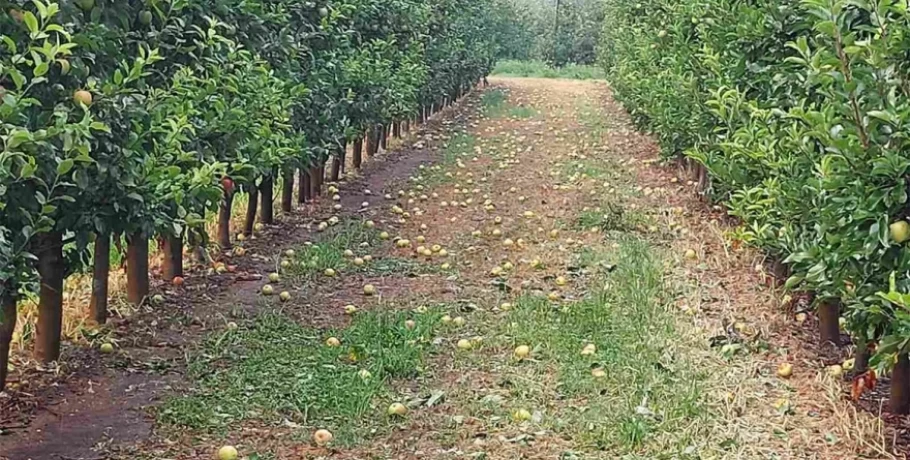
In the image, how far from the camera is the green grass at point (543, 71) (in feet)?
135

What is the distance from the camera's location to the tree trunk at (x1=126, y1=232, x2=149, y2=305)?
6.26m

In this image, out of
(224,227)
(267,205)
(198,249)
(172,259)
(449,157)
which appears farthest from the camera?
(449,157)

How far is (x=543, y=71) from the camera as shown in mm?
42156

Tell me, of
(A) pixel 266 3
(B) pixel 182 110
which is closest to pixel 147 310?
(B) pixel 182 110

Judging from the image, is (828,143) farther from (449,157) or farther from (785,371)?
(449,157)

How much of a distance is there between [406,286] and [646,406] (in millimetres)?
2959

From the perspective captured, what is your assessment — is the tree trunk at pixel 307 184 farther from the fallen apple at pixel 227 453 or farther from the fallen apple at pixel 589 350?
the fallen apple at pixel 227 453

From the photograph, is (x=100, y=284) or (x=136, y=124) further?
(x=100, y=284)

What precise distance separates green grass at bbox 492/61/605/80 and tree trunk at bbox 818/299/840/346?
3443 cm

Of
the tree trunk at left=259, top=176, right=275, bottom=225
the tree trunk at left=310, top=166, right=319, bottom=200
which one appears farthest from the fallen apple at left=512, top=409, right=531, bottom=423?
the tree trunk at left=310, top=166, right=319, bottom=200

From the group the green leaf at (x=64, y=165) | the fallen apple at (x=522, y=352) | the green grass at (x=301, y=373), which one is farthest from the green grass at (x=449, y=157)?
the green leaf at (x=64, y=165)

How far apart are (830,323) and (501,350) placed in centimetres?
186

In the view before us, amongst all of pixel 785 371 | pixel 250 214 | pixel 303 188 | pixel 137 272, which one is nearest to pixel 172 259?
pixel 137 272

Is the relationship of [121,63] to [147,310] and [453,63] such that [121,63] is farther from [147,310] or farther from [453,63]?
[453,63]
